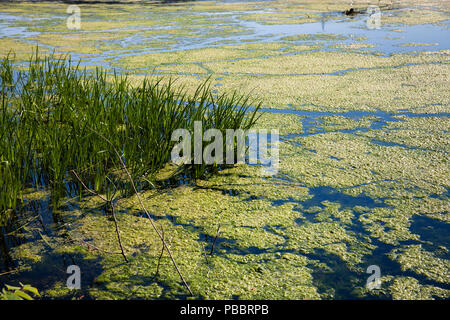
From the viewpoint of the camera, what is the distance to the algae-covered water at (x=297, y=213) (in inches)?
62.0

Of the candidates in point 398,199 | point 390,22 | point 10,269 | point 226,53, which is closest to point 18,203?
point 10,269

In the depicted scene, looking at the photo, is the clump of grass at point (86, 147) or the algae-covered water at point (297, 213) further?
the clump of grass at point (86, 147)

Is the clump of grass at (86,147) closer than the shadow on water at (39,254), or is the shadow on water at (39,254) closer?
the shadow on water at (39,254)

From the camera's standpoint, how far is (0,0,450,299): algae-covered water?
158cm

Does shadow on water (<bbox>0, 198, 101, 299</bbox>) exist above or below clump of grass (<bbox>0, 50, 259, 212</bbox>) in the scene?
below

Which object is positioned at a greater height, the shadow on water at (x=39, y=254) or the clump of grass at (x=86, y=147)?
the clump of grass at (x=86, y=147)

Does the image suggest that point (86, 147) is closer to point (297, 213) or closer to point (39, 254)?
point (39, 254)

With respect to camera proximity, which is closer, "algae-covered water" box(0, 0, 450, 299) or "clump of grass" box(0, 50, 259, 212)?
"algae-covered water" box(0, 0, 450, 299)

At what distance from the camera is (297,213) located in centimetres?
204

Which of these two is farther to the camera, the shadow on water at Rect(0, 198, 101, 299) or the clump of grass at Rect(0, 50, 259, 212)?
the clump of grass at Rect(0, 50, 259, 212)

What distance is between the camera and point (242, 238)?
6.06 feet

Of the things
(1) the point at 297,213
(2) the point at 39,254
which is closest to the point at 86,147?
(2) the point at 39,254

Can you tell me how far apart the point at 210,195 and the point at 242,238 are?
423 millimetres
